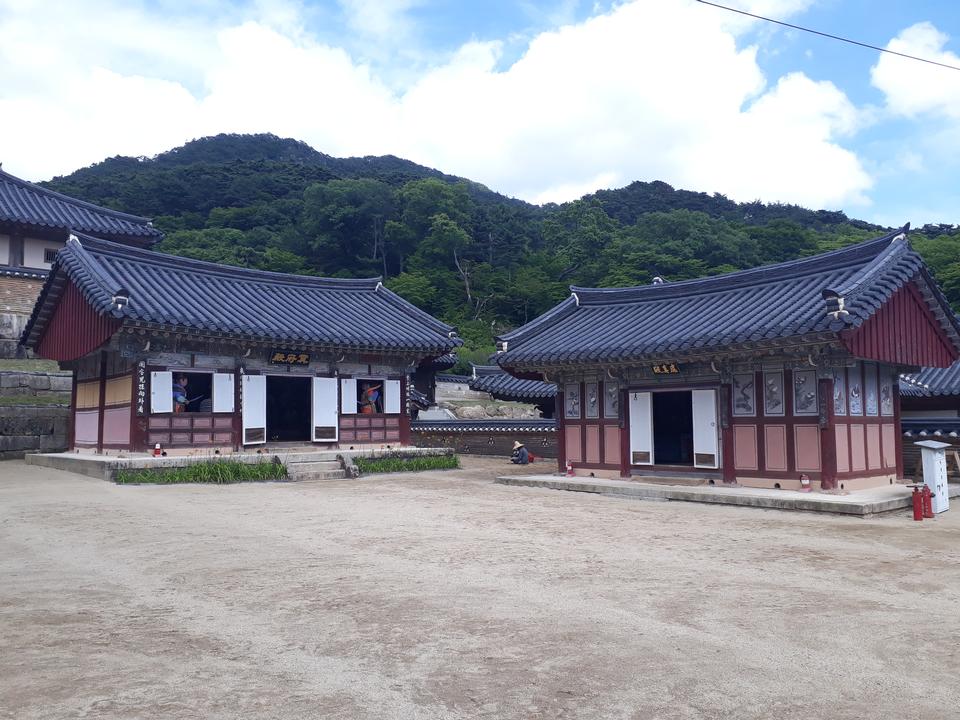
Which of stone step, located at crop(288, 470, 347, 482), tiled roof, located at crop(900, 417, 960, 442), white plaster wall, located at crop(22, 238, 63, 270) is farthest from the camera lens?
white plaster wall, located at crop(22, 238, 63, 270)

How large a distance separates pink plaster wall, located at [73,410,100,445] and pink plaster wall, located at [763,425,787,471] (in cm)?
1711

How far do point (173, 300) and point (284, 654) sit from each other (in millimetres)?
15720

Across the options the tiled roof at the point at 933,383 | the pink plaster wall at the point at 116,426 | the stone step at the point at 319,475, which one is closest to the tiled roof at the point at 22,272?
the pink plaster wall at the point at 116,426

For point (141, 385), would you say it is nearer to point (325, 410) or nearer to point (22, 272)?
point (325, 410)

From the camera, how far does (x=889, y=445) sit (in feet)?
54.1

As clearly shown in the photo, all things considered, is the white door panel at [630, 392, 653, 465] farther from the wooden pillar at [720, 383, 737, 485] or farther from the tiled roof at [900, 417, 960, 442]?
the tiled roof at [900, 417, 960, 442]

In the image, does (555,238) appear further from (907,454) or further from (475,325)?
(907,454)

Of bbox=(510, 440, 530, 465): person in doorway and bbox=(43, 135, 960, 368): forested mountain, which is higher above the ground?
bbox=(43, 135, 960, 368): forested mountain

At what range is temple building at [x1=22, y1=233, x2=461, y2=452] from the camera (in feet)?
60.2

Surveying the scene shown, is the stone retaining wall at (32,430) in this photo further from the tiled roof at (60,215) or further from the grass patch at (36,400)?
the tiled roof at (60,215)

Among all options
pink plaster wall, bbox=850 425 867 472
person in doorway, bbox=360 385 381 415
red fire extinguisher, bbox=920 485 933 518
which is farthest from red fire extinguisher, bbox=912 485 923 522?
person in doorway, bbox=360 385 381 415

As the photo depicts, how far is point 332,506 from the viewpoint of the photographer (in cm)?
1393

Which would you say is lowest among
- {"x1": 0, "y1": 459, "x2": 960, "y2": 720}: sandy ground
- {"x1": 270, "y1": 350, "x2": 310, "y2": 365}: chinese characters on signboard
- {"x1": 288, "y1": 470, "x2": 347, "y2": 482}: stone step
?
{"x1": 0, "y1": 459, "x2": 960, "y2": 720}: sandy ground

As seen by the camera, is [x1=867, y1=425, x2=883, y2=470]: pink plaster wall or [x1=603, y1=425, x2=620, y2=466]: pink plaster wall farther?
[x1=603, y1=425, x2=620, y2=466]: pink plaster wall
